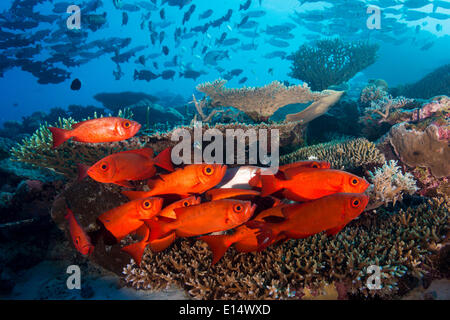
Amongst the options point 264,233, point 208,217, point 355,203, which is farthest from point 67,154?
point 355,203

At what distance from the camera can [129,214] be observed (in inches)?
90.9

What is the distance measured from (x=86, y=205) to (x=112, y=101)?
2098 centimetres

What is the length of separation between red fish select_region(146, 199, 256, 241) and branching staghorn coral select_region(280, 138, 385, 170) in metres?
3.00

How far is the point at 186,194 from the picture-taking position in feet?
8.89

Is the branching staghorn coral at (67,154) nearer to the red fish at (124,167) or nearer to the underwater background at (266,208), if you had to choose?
the underwater background at (266,208)

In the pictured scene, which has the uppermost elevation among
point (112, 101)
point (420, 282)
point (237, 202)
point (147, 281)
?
point (237, 202)

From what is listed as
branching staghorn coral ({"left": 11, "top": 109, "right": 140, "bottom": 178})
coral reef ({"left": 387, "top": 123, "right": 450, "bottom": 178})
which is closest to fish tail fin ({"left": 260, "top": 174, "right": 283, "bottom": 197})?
branching staghorn coral ({"left": 11, "top": 109, "right": 140, "bottom": 178})

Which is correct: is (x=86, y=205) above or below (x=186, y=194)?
below

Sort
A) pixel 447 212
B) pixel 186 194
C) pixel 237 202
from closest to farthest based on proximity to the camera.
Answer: pixel 237 202 → pixel 186 194 → pixel 447 212

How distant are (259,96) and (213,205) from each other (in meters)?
4.18

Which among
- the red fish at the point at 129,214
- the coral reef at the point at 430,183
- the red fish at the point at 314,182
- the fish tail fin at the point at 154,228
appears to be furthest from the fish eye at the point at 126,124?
the coral reef at the point at 430,183

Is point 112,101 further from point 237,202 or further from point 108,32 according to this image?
point 108,32
